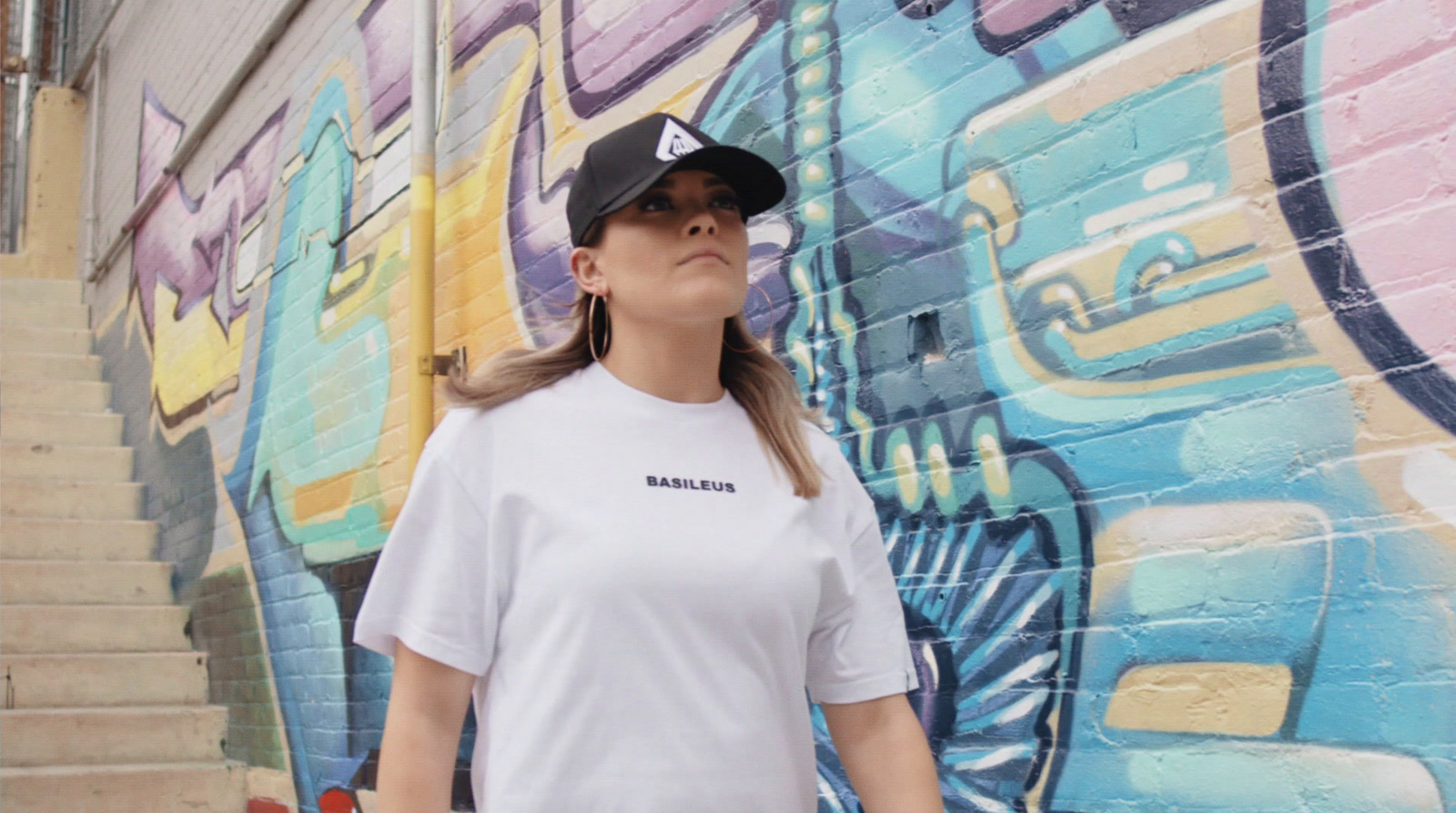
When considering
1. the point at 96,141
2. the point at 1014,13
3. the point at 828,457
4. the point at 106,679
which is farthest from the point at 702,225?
the point at 96,141

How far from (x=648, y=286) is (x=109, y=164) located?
395 inches

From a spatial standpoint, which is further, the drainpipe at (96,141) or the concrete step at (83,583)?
the drainpipe at (96,141)

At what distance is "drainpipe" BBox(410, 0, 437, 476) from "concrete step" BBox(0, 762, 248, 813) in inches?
92.4

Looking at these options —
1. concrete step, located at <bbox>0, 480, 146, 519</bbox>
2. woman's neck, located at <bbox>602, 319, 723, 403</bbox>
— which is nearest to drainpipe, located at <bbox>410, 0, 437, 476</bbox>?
woman's neck, located at <bbox>602, 319, 723, 403</bbox>

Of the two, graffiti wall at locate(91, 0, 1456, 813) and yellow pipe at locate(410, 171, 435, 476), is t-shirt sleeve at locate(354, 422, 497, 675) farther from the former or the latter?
yellow pipe at locate(410, 171, 435, 476)

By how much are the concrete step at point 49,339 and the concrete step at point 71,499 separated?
74.9 inches

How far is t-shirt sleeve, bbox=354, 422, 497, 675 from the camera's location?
4.86ft

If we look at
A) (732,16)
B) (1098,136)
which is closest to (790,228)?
(732,16)

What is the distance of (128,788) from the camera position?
5.90 m

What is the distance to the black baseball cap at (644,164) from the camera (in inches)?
63.4

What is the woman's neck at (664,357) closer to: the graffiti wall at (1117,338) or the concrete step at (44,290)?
the graffiti wall at (1117,338)

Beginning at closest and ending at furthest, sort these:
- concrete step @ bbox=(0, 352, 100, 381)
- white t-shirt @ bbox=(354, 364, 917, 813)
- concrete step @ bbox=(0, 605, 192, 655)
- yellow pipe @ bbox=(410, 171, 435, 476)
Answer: white t-shirt @ bbox=(354, 364, 917, 813), yellow pipe @ bbox=(410, 171, 435, 476), concrete step @ bbox=(0, 605, 192, 655), concrete step @ bbox=(0, 352, 100, 381)

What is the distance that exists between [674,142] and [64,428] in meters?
8.02

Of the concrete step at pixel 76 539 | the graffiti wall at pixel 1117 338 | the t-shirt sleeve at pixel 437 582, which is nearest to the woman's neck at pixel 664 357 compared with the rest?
the t-shirt sleeve at pixel 437 582
